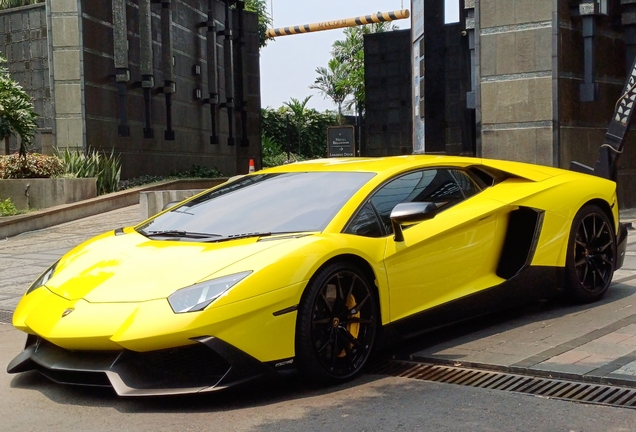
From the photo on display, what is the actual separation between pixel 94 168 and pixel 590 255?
13.5 metres

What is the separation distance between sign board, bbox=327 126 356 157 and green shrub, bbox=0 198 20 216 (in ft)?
19.7

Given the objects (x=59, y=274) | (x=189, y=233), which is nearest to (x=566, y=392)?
(x=189, y=233)

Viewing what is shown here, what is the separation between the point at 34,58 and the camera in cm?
2006

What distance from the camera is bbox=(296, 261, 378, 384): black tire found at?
4.47 m

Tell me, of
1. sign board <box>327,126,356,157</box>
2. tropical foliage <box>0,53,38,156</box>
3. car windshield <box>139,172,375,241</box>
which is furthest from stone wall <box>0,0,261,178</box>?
car windshield <box>139,172,375,241</box>

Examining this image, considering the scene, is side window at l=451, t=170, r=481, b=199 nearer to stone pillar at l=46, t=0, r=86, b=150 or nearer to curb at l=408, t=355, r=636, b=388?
curb at l=408, t=355, r=636, b=388

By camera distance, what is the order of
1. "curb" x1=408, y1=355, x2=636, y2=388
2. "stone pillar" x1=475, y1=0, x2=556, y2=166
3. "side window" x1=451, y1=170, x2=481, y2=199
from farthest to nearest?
"stone pillar" x1=475, y1=0, x2=556, y2=166 → "side window" x1=451, y1=170, x2=481, y2=199 → "curb" x1=408, y1=355, x2=636, y2=388

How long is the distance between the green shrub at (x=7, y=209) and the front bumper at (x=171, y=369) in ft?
38.9

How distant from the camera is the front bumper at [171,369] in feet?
13.7

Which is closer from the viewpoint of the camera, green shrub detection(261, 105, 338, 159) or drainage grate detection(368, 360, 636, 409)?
drainage grate detection(368, 360, 636, 409)

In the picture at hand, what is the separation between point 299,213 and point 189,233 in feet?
2.14

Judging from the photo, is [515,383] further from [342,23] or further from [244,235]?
[342,23]

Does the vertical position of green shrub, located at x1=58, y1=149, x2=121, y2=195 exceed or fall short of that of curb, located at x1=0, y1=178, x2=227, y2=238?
it exceeds it

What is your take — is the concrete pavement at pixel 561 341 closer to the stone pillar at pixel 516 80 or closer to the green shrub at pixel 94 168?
the stone pillar at pixel 516 80
